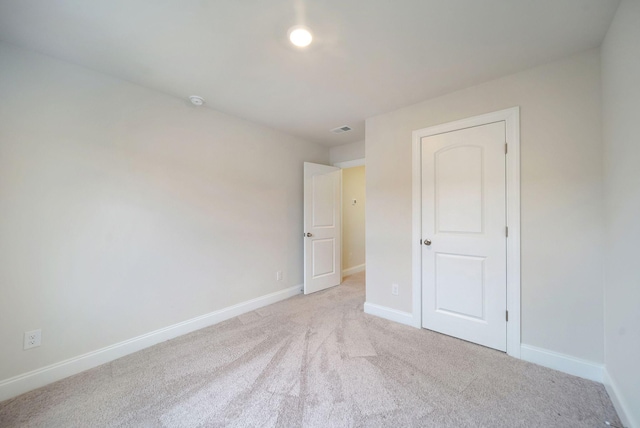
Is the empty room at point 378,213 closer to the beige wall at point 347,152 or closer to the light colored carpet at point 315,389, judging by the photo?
the light colored carpet at point 315,389

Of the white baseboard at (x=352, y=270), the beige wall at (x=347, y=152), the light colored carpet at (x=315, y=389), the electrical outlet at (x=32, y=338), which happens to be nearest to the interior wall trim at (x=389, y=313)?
the light colored carpet at (x=315, y=389)

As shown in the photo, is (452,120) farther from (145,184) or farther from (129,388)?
(129,388)

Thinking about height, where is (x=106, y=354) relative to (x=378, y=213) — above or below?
below

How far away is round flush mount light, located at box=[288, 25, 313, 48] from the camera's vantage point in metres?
1.52

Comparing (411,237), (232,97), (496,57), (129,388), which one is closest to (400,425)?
(411,237)

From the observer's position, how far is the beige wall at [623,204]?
1.24 meters

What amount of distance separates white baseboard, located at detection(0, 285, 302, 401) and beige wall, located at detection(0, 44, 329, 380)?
0.17ft

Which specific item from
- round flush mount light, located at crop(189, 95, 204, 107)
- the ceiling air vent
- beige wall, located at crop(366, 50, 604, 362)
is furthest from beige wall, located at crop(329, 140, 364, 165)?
round flush mount light, located at crop(189, 95, 204, 107)

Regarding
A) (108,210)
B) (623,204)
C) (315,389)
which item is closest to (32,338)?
(108,210)

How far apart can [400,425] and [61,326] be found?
7.97 feet

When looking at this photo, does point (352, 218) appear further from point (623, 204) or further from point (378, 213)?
point (623, 204)

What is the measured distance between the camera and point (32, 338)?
1.68m

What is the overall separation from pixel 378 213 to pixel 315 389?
1.82 metres

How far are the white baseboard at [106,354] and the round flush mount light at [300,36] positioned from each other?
265 centimetres
